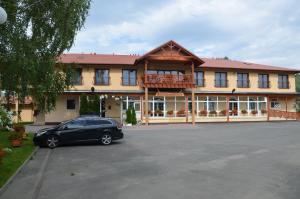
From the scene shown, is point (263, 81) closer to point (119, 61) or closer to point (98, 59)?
point (119, 61)

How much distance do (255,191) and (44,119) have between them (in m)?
29.0

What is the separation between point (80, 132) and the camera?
18391mm

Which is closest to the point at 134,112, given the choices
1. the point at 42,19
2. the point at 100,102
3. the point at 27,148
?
the point at 100,102

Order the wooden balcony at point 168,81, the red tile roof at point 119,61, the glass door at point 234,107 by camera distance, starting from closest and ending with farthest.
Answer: the wooden balcony at point 168,81 < the red tile roof at point 119,61 < the glass door at point 234,107

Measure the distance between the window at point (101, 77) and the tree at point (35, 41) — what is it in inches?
794

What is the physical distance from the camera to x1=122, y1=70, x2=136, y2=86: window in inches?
1436

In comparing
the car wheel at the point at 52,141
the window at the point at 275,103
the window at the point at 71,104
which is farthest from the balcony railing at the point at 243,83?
the car wheel at the point at 52,141

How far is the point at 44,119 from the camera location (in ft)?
112

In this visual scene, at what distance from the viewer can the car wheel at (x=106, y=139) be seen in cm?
1875

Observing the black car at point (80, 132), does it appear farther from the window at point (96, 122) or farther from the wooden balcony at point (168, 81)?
the wooden balcony at point (168, 81)

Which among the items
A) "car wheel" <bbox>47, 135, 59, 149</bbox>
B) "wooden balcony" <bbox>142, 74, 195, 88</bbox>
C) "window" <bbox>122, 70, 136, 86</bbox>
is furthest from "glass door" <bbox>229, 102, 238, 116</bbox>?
"car wheel" <bbox>47, 135, 59, 149</bbox>

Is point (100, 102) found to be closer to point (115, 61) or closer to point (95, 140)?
point (115, 61)

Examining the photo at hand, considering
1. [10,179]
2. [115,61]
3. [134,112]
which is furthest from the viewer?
[115,61]

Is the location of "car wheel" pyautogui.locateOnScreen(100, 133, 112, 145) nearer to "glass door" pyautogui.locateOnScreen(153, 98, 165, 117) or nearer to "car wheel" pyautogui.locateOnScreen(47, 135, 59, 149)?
"car wheel" pyautogui.locateOnScreen(47, 135, 59, 149)
